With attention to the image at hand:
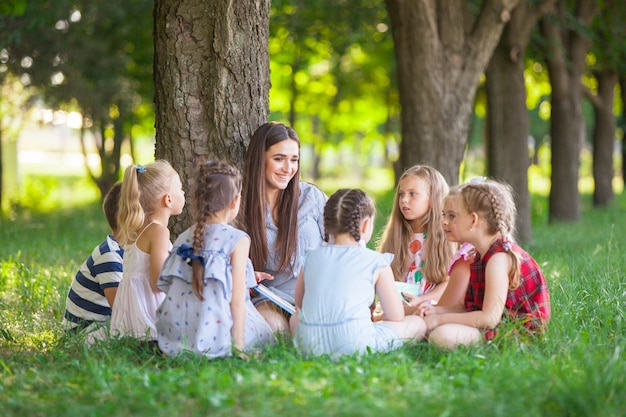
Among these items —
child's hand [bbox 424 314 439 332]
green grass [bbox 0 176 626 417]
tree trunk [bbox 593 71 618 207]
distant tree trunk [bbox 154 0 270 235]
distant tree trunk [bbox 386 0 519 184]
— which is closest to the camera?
green grass [bbox 0 176 626 417]

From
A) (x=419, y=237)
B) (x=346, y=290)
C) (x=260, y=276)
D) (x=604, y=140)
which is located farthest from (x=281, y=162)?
(x=604, y=140)

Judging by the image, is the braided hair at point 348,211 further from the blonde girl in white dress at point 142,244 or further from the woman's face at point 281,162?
the blonde girl in white dress at point 142,244

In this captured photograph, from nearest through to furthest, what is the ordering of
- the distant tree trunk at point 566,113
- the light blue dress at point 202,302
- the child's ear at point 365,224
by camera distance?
the light blue dress at point 202,302 < the child's ear at point 365,224 < the distant tree trunk at point 566,113

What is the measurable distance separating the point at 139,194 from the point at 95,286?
29.8 inches

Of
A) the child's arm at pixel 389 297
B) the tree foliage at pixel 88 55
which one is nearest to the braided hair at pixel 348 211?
the child's arm at pixel 389 297

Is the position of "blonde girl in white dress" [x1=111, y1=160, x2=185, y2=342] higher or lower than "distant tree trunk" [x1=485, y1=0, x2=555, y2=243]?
lower

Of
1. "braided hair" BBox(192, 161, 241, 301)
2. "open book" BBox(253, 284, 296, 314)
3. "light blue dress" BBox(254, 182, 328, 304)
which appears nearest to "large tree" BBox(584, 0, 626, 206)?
"light blue dress" BBox(254, 182, 328, 304)

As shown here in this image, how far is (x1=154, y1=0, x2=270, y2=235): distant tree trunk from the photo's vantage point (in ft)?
18.4

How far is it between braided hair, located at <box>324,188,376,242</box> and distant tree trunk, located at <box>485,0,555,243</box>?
774cm

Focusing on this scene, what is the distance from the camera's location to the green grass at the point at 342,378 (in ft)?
11.2

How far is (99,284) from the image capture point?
205 inches

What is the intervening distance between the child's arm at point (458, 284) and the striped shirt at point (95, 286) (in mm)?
2143

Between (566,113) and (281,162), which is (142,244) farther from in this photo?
(566,113)

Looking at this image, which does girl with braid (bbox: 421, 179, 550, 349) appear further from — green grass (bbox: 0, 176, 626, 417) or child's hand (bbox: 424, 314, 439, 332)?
green grass (bbox: 0, 176, 626, 417)
